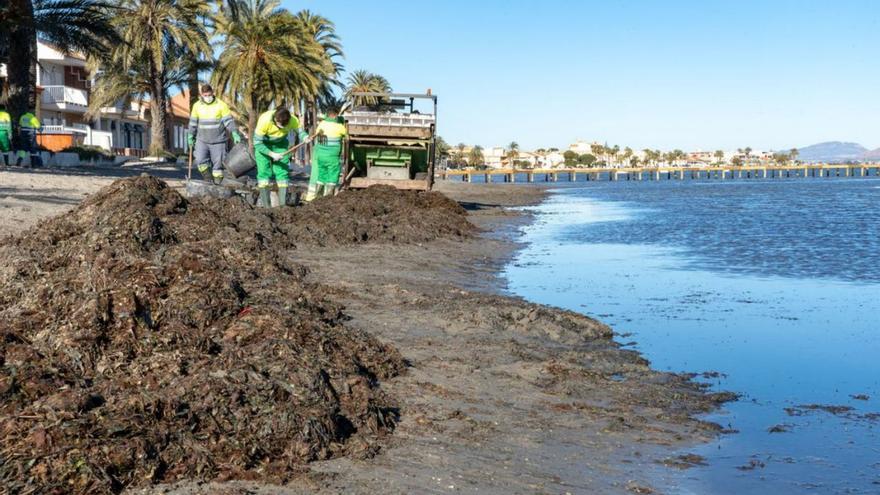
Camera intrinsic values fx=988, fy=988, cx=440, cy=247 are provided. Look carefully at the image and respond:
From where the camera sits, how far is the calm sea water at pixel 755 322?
5.06 meters

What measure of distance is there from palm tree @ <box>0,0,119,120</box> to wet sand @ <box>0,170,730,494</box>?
16590 mm

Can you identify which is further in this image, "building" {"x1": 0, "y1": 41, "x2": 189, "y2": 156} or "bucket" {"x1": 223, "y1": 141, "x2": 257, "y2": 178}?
"building" {"x1": 0, "y1": 41, "x2": 189, "y2": 156}

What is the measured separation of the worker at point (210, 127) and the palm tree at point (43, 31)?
12.4 m

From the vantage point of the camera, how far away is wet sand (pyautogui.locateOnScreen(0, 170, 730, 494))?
4.52 metres

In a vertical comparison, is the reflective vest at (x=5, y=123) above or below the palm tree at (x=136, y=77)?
below

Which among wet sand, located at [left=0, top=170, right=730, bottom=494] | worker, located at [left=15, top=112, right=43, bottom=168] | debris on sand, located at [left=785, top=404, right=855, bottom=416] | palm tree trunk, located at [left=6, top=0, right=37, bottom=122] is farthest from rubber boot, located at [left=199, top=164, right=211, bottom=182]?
palm tree trunk, located at [left=6, top=0, right=37, bottom=122]

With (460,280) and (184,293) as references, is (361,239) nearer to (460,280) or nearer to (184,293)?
(460,280)

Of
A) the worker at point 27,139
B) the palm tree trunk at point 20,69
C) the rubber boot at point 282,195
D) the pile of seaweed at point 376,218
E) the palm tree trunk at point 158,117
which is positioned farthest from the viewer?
the palm tree trunk at point 158,117

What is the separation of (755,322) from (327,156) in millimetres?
10430

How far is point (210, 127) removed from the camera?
15.1 m

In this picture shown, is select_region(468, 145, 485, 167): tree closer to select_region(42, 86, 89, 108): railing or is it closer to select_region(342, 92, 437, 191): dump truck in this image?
select_region(42, 86, 89, 108): railing

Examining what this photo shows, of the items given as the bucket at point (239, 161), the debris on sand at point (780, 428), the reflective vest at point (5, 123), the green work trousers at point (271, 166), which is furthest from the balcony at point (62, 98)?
the debris on sand at point (780, 428)

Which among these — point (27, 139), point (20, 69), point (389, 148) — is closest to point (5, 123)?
point (27, 139)

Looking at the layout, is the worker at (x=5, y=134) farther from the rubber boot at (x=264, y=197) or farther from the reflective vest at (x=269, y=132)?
the reflective vest at (x=269, y=132)
